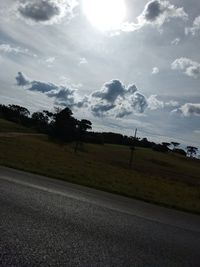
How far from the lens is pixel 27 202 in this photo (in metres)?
9.02

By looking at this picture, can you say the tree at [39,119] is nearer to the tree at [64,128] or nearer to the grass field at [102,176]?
the tree at [64,128]

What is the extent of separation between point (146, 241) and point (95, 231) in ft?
3.29

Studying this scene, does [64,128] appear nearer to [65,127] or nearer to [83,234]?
[65,127]

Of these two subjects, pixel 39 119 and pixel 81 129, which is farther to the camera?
pixel 39 119

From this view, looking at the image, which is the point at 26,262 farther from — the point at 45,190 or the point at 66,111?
the point at 66,111

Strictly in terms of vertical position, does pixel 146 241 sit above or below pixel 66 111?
below

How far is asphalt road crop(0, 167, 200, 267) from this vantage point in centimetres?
581

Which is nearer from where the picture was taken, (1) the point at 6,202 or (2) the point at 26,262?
(2) the point at 26,262

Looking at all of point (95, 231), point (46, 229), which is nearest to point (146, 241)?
point (95, 231)

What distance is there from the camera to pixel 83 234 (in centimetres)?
716

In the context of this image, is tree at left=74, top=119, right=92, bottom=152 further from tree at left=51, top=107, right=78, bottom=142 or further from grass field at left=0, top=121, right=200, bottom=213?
grass field at left=0, top=121, right=200, bottom=213

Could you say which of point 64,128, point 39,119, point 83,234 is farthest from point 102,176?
point 39,119

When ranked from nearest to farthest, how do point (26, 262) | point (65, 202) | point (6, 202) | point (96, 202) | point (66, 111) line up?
point (26, 262) < point (6, 202) < point (65, 202) < point (96, 202) < point (66, 111)

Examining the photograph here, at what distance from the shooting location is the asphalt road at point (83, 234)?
5809 millimetres
